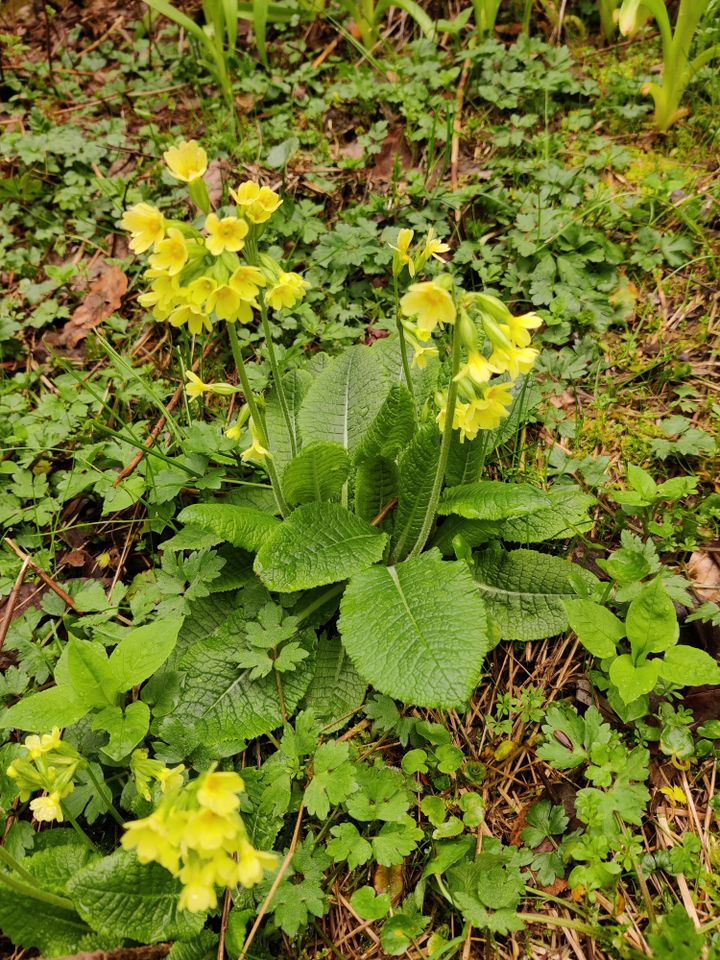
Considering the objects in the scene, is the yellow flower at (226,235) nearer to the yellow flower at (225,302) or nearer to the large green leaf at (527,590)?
the yellow flower at (225,302)

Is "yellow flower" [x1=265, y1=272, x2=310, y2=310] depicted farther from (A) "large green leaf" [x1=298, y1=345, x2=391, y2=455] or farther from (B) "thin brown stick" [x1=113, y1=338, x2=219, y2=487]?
(B) "thin brown stick" [x1=113, y1=338, x2=219, y2=487]

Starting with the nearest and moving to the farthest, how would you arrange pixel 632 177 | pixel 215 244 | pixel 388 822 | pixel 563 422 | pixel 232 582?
pixel 215 244
pixel 388 822
pixel 232 582
pixel 563 422
pixel 632 177

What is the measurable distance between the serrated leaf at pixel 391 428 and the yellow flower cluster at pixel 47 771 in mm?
1321

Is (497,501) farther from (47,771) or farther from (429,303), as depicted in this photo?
(47,771)

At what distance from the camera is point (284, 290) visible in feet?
7.09

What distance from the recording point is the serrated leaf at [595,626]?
7.26 feet

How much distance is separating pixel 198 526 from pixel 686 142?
10.4ft

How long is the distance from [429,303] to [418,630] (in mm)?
975

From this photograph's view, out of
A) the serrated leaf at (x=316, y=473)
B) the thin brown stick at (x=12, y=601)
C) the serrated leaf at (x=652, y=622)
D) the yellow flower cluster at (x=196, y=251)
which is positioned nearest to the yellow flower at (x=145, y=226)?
the yellow flower cluster at (x=196, y=251)

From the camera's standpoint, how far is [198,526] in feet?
8.18

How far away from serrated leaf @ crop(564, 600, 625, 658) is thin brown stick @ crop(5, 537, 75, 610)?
1740 mm

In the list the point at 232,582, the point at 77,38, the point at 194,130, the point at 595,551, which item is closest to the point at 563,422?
the point at 595,551

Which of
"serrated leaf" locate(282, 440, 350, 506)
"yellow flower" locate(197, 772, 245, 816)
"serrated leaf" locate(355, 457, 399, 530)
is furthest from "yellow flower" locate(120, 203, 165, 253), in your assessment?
"yellow flower" locate(197, 772, 245, 816)

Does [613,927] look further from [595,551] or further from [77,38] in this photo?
[77,38]
